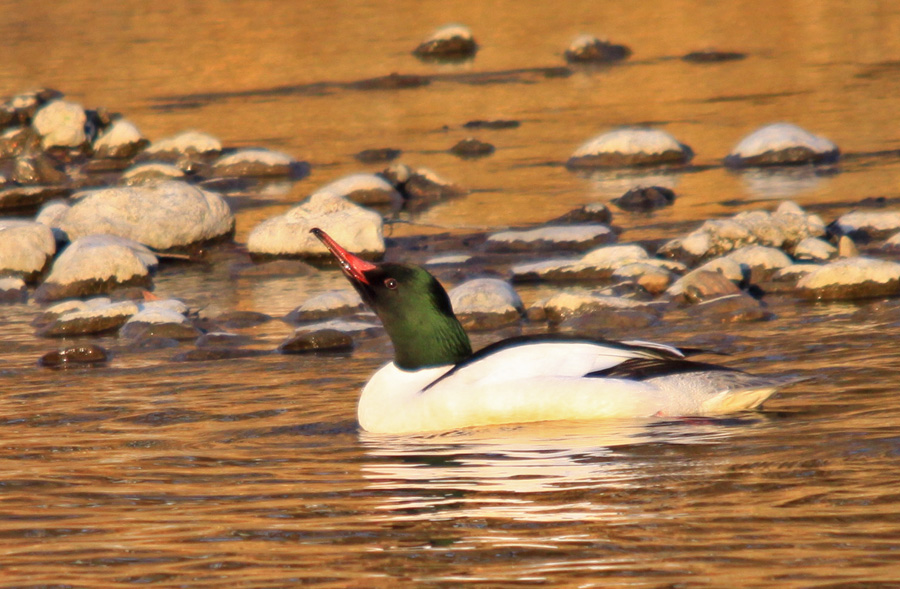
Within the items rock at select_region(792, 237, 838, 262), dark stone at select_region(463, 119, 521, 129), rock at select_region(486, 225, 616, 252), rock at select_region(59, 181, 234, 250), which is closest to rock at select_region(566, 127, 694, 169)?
dark stone at select_region(463, 119, 521, 129)

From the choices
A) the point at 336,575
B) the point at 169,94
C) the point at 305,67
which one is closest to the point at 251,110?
the point at 169,94

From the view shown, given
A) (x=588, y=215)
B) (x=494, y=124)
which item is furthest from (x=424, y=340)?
(x=494, y=124)

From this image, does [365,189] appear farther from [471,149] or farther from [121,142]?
[121,142]

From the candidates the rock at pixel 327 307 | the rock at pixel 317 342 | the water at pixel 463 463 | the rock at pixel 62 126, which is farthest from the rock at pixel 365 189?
the rock at pixel 62 126

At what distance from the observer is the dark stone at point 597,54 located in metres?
24.4

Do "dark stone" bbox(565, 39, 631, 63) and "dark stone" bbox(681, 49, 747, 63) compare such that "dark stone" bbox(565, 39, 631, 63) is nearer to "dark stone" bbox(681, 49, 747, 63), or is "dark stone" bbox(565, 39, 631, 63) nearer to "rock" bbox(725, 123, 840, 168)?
"dark stone" bbox(681, 49, 747, 63)

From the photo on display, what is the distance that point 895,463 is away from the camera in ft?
17.6

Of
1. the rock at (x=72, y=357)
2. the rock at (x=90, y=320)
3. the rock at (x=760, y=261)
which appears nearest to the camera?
the rock at (x=72, y=357)

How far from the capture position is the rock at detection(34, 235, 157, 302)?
10.6m

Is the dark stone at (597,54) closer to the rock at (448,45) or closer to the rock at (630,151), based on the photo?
Result: the rock at (448,45)

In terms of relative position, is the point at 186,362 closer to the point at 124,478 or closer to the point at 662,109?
the point at 124,478

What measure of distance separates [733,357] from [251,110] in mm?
14267

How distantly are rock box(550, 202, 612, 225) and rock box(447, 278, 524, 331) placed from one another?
10.2 feet

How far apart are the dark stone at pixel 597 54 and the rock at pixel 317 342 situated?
647 inches
